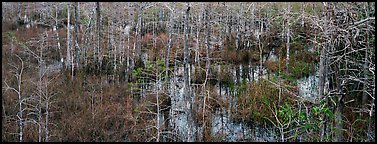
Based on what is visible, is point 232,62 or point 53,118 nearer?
point 53,118

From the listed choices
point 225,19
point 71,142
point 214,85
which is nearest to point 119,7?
point 225,19

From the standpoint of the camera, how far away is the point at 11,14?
31344 mm

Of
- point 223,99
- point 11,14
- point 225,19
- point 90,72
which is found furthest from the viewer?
point 11,14

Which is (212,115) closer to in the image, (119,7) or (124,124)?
(124,124)

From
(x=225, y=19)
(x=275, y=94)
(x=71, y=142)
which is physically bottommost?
(x=71, y=142)

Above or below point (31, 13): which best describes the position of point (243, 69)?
below

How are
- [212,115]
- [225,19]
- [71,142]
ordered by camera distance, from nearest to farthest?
1. [71,142]
2. [212,115]
3. [225,19]

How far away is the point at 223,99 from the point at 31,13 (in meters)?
27.6

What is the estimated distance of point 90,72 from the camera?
15820mm

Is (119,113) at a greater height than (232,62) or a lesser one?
lesser

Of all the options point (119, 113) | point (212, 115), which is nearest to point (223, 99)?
point (212, 115)

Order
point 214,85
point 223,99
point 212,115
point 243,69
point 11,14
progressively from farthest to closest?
point 11,14 < point 243,69 < point 214,85 < point 223,99 < point 212,115

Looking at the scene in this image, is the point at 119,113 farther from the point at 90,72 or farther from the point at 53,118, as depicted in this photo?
the point at 90,72

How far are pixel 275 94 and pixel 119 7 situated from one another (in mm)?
18104
